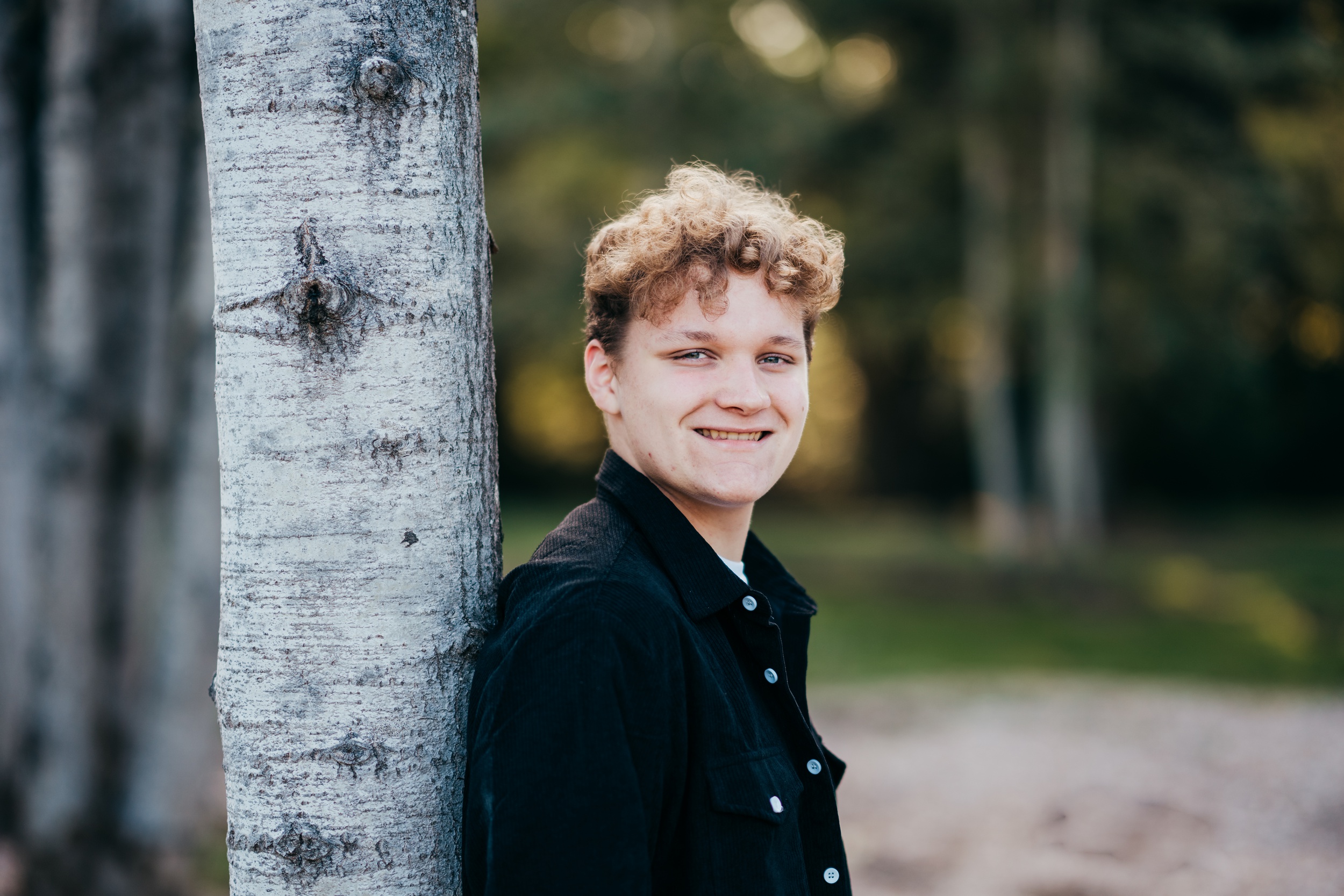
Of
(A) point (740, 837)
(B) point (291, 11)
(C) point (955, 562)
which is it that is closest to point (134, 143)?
(B) point (291, 11)

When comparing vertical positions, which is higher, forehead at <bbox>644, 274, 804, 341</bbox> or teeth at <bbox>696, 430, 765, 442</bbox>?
forehead at <bbox>644, 274, 804, 341</bbox>

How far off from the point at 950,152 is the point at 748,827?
14.7 metres

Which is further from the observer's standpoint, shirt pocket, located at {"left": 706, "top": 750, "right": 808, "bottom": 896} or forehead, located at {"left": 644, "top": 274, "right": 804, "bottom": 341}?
forehead, located at {"left": 644, "top": 274, "right": 804, "bottom": 341}

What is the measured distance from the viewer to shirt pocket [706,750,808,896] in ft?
5.33

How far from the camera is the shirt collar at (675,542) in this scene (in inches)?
70.8

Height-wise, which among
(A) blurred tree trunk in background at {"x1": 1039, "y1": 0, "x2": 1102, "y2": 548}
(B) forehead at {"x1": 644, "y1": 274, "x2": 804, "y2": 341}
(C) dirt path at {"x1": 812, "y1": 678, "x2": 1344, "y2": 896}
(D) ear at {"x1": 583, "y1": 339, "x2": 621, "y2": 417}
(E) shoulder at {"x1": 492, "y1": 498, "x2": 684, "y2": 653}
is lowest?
(C) dirt path at {"x1": 812, "y1": 678, "x2": 1344, "y2": 896}

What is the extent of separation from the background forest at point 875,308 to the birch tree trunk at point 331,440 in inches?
40.3

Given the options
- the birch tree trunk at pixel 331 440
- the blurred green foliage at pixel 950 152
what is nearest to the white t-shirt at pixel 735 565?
the birch tree trunk at pixel 331 440

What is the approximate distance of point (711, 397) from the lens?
187cm

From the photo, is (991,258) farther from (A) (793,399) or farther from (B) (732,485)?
(B) (732,485)

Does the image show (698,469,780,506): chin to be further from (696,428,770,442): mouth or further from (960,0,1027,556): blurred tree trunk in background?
(960,0,1027,556): blurred tree trunk in background

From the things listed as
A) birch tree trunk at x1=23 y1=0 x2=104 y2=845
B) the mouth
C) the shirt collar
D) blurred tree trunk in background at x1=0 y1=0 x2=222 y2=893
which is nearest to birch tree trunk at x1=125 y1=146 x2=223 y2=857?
blurred tree trunk in background at x1=0 y1=0 x2=222 y2=893

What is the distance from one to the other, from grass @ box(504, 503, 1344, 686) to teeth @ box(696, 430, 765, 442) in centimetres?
805

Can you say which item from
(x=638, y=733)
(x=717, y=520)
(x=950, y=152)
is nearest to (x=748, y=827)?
(x=638, y=733)
